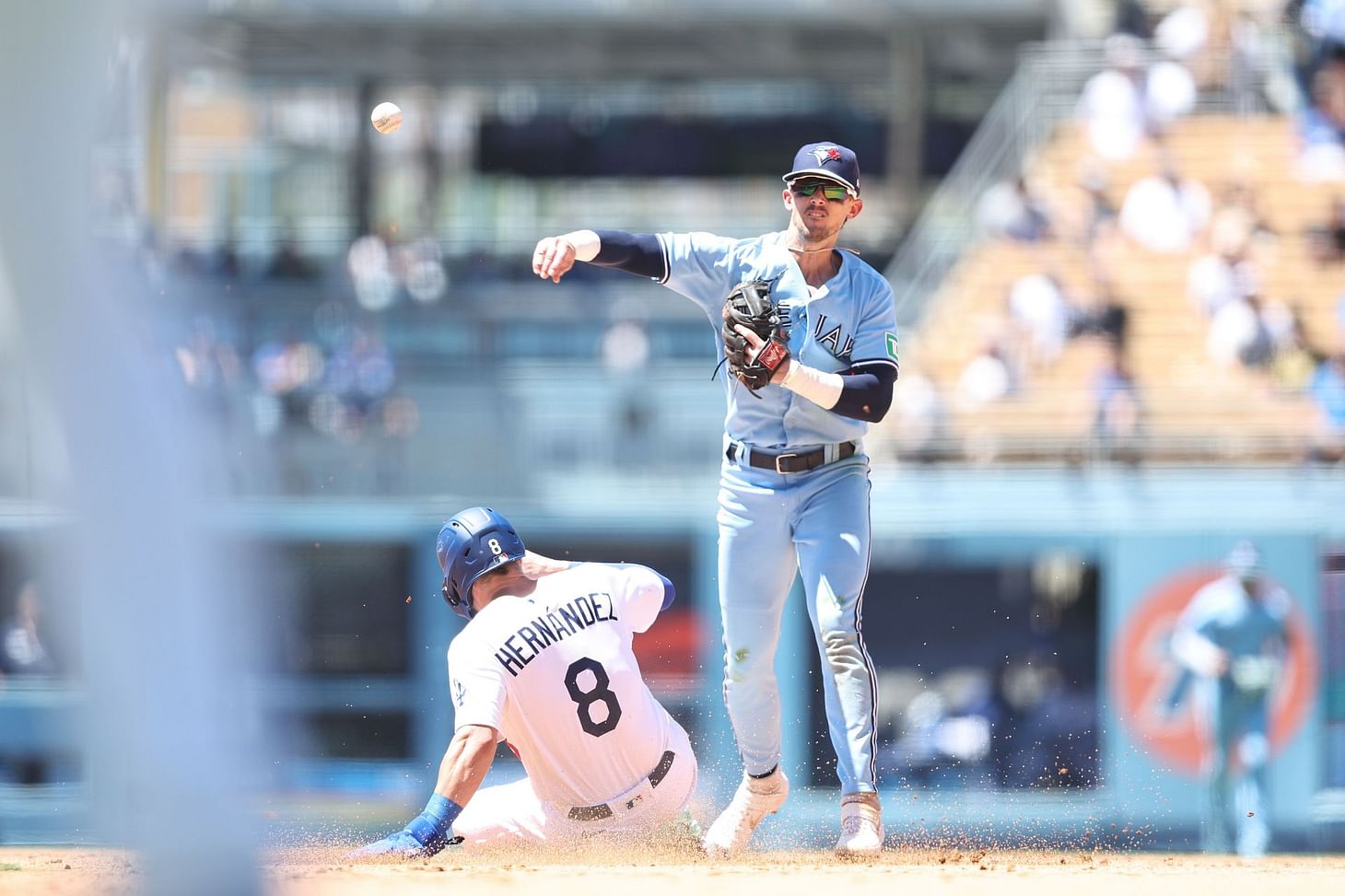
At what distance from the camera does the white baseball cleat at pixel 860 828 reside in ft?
16.8

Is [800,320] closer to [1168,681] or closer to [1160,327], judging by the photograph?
[1168,681]

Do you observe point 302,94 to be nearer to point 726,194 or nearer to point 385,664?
point 726,194

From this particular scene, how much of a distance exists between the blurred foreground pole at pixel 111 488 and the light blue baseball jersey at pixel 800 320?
2.10 meters

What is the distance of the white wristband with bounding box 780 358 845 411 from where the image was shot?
4867mm

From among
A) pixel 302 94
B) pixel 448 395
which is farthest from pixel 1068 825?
pixel 302 94

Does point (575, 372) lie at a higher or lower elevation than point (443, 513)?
higher

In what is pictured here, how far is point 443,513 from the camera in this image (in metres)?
11.9

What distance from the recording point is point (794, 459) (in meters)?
5.17

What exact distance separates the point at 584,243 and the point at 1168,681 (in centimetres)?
703

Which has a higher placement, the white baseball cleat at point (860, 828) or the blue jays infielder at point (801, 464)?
the blue jays infielder at point (801, 464)

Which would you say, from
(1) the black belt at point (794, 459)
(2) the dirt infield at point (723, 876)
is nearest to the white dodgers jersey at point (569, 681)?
(2) the dirt infield at point (723, 876)

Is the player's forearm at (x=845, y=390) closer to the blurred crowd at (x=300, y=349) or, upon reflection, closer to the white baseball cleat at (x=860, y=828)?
the white baseball cleat at (x=860, y=828)

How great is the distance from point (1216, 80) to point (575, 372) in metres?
5.18

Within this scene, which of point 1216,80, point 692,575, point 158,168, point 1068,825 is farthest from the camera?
point 158,168
